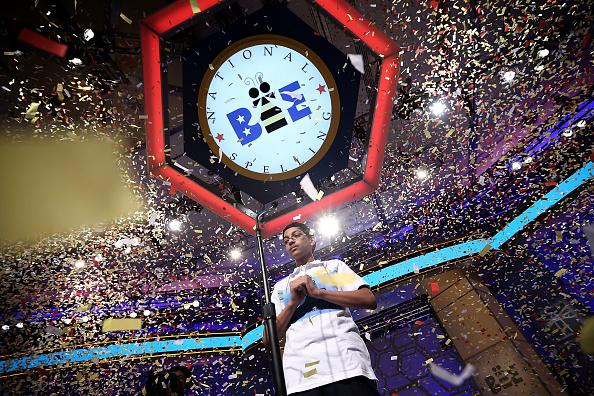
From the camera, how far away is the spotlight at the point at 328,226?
735 centimetres

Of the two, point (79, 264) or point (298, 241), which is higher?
point (79, 264)

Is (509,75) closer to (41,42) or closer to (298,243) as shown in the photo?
(298,243)

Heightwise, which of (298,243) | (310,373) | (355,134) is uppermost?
(355,134)

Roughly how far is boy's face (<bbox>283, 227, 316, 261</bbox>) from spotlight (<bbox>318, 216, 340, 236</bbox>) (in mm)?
4325

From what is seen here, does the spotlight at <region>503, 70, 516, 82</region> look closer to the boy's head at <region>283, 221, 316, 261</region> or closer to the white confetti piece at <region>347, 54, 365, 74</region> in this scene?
the white confetti piece at <region>347, 54, 365, 74</region>

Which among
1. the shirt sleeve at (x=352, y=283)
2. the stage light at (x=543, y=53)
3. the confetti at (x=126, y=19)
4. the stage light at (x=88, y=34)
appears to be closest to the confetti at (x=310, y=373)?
the shirt sleeve at (x=352, y=283)

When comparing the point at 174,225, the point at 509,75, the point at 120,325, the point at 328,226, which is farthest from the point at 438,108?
the point at 120,325

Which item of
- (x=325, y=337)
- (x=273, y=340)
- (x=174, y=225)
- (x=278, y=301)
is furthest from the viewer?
(x=174, y=225)

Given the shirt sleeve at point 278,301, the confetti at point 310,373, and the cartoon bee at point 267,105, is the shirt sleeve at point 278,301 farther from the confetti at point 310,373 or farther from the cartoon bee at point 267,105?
the cartoon bee at point 267,105

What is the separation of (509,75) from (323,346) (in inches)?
223

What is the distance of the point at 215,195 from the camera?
3.71m

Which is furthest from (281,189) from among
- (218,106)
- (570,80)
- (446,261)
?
(570,80)

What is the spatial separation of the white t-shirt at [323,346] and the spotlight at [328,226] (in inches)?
194

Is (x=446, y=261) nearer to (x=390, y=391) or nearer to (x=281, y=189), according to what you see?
(x=390, y=391)
